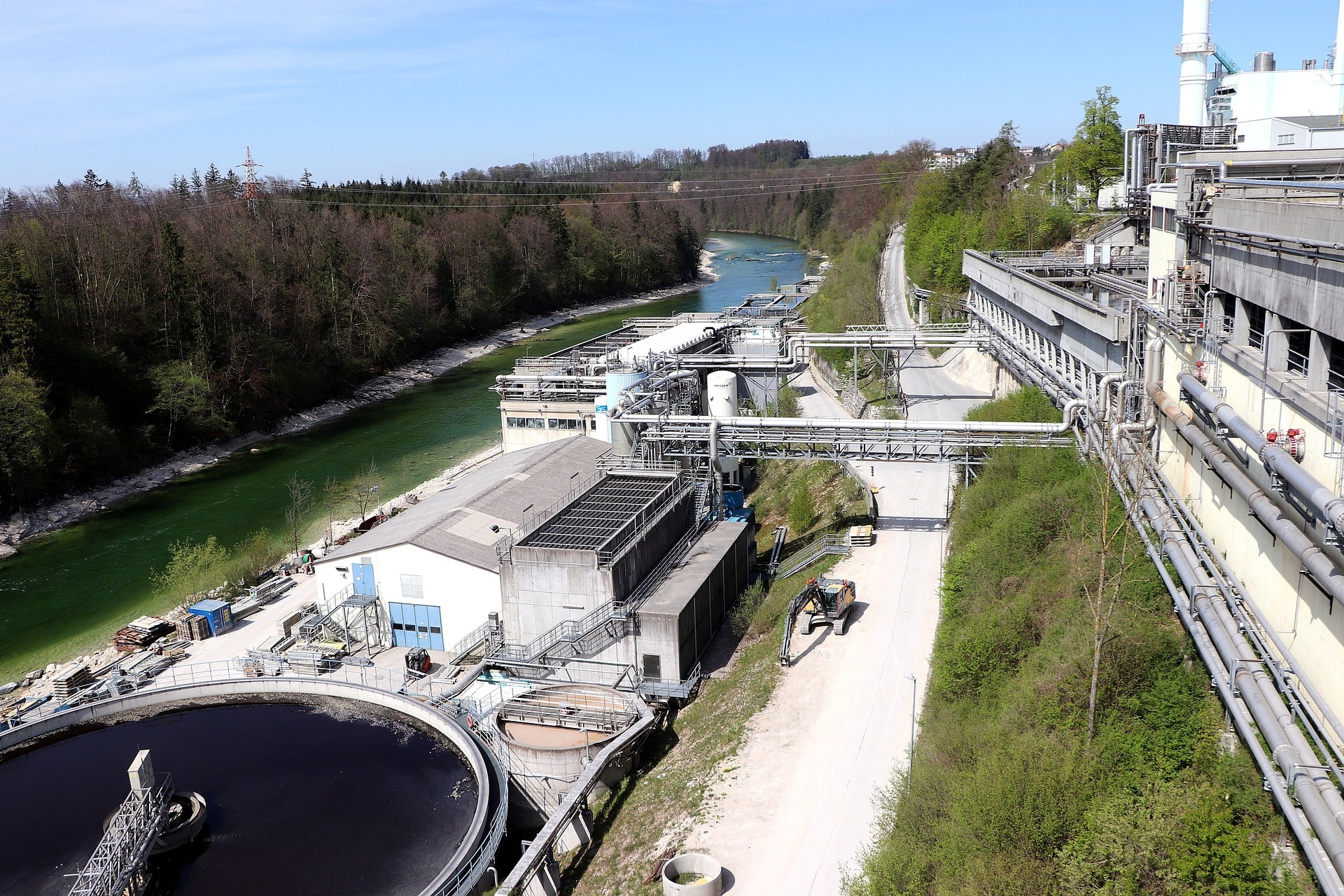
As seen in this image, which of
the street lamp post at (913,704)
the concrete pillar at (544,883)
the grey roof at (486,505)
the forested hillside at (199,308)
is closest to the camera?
the concrete pillar at (544,883)

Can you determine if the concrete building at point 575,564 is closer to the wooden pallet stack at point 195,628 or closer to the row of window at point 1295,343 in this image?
the wooden pallet stack at point 195,628

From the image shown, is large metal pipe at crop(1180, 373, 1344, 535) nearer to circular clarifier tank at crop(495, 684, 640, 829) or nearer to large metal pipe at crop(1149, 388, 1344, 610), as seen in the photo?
large metal pipe at crop(1149, 388, 1344, 610)

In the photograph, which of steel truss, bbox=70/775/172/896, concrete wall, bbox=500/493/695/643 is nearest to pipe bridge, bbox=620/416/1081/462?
concrete wall, bbox=500/493/695/643

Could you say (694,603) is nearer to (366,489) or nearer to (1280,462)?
(1280,462)

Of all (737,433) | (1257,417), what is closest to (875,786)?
(1257,417)

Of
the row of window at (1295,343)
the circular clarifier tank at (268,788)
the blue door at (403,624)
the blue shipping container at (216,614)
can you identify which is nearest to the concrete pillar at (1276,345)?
the row of window at (1295,343)

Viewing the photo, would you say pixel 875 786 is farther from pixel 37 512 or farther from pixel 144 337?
pixel 144 337

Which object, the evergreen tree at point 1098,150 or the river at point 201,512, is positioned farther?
the evergreen tree at point 1098,150
